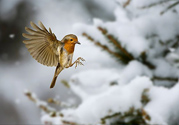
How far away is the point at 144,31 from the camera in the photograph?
1.64 feet

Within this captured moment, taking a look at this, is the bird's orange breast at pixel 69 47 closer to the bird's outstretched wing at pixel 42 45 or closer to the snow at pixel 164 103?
the bird's outstretched wing at pixel 42 45

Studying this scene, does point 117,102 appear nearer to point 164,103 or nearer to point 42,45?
point 164,103

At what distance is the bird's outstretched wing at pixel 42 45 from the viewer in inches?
5.6

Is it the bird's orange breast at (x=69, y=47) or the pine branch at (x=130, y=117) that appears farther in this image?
the pine branch at (x=130, y=117)

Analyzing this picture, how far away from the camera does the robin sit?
0.47 feet

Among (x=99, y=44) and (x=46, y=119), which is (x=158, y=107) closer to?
(x=99, y=44)

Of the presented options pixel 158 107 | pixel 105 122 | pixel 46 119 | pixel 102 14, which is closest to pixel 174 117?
pixel 158 107

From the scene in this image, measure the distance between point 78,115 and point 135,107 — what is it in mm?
151

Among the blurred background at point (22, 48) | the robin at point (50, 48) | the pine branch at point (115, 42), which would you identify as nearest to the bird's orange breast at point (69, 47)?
the robin at point (50, 48)

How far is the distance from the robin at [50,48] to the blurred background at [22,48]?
2.95 feet

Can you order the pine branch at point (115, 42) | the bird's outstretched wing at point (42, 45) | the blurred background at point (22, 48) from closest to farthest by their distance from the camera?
the bird's outstretched wing at point (42, 45) → the pine branch at point (115, 42) → the blurred background at point (22, 48)

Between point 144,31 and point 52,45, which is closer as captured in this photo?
point 52,45

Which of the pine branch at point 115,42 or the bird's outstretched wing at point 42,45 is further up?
the pine branch at point 115,42

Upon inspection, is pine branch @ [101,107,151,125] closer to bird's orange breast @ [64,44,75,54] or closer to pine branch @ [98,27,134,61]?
pine branch @ [98,27,134,61]
